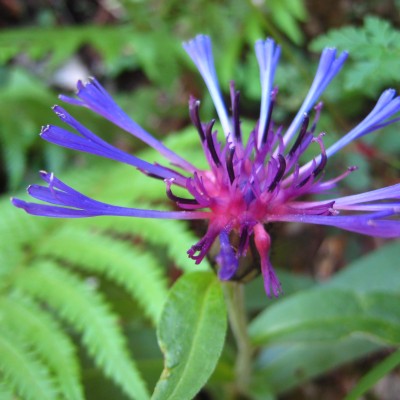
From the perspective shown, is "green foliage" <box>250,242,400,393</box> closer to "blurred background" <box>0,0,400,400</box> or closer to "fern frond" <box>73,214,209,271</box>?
"blurred background" <box>0,0,400,400</box>

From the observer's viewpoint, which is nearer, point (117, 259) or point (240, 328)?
point (240, 328)

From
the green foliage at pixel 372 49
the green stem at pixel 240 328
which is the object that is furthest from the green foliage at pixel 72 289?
the green foliage at pixel 372 49

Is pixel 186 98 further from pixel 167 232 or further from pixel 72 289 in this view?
pixel 72 289

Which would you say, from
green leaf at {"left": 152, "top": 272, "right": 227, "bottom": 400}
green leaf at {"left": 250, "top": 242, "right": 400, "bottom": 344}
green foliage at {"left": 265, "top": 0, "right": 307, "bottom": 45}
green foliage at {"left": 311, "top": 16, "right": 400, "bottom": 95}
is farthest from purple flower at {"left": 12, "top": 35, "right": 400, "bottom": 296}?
green foliage at {"left": 265, "top": 0, "right": 307, "bottom": 45}

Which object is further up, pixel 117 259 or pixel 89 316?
pixel 117 259

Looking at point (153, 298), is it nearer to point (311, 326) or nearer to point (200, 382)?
point (311, 326)

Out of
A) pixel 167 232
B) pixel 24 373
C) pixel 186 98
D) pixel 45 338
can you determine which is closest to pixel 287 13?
pixel 186 98
